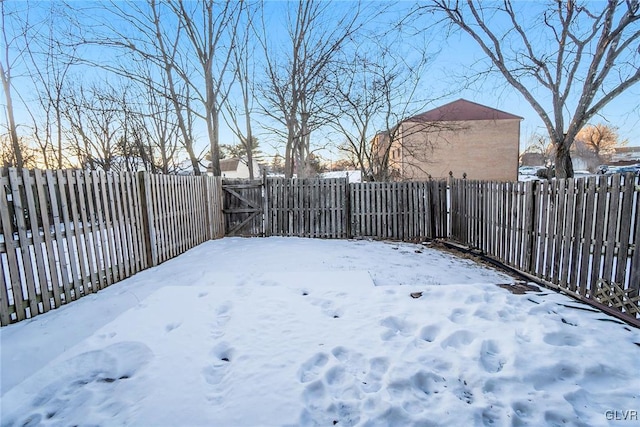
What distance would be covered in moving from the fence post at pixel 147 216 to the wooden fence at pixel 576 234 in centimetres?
611

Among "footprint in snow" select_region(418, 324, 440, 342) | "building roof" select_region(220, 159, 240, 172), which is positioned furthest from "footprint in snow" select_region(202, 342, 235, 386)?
"building roof" select_region(220, 159, 240, 172)

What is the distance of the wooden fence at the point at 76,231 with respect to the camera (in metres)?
2.95

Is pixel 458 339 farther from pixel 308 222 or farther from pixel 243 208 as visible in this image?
pixel 243 208

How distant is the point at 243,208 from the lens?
26.8ft

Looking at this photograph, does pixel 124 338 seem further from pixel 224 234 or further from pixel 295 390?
pixel 224 234

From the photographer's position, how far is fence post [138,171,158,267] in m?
4.91

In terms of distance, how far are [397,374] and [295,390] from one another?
702 mm

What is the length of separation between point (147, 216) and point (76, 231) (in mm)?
1338

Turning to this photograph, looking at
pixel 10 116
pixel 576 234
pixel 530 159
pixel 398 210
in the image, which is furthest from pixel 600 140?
pixel 10 116

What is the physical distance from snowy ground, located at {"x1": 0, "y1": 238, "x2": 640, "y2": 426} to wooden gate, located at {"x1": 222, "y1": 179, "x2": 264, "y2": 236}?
445 cm

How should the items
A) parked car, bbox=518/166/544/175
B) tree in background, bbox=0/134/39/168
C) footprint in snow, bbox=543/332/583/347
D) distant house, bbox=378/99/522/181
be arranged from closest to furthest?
footprint in snow, bbox=543/332/583/347, tree in background, bbox=0/134/39/168, distant house, bbox=378/99/522/181, parked car, bbox=518/166/544/175

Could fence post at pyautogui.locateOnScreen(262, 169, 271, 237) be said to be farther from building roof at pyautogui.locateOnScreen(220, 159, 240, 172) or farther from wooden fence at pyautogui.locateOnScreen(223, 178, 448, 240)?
building roof at pyautogui.locateOnScreen(220, 159, 240, 172)

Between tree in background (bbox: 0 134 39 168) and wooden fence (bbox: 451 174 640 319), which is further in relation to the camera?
tree in background (bbox: 0 134 39 168)

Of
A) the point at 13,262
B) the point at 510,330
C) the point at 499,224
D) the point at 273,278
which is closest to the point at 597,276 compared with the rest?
the point at 510,330
